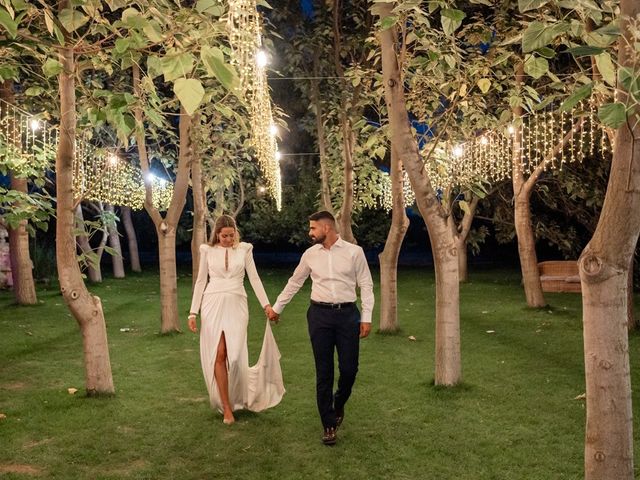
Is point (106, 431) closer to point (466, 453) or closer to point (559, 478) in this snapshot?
point (466, 453)

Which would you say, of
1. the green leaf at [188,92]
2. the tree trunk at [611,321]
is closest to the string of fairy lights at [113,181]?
the tree trunk at [611,321]

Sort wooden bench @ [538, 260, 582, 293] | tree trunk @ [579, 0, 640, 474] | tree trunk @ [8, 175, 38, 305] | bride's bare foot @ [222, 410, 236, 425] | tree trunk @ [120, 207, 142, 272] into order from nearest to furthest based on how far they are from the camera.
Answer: tree trunk @ [579, 0, 640, 474]
bride's bare foot @ [222, 410, 236, 425]
tree trunk @ [8, 175, 38, 305]
wooden bench @ [538, 260, 582, 293]
tree trunk @ [120, 207, 142, 272]

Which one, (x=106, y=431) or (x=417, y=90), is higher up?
(x=417, y=90)

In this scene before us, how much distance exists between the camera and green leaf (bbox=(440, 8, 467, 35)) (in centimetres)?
363

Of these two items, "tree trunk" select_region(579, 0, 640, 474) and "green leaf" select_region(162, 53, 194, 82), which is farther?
"tree trunk" select_region(579, 0, 640, 474)

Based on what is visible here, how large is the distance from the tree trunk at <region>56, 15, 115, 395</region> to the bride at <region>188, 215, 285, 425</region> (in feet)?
3.71

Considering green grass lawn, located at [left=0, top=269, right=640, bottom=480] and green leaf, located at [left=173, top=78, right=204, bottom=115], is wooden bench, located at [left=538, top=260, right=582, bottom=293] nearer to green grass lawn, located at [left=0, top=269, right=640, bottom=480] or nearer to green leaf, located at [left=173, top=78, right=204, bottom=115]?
green grass lawn, located at [left=0, top=269, right=640, bottom=480]

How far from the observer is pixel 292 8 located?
14.3 metres

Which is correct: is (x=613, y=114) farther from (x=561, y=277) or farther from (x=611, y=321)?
Answer: (x=561, y=277)

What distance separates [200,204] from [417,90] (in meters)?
5.20

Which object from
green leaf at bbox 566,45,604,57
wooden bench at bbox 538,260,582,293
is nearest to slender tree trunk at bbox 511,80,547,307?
wooden bench at bbox 538,260,582,293

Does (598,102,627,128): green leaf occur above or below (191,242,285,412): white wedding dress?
above

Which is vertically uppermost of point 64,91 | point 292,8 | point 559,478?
point 292,8

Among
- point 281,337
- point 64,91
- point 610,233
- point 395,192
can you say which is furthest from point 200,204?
point 610,233
